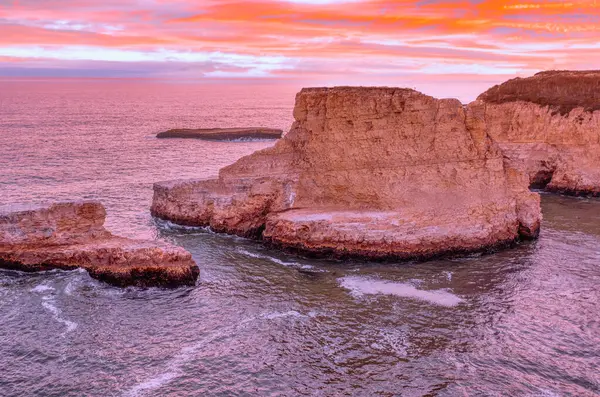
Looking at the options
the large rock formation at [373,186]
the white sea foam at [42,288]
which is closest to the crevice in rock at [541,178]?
the large rock formation at [373,186]

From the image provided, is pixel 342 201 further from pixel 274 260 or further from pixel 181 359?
pixel 181 359

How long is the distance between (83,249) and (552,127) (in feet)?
115

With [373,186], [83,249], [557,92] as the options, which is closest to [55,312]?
[83,249]

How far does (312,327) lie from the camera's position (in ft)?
67.0

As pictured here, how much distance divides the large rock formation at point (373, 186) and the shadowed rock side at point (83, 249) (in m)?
6.55

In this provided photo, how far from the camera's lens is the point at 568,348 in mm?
18953

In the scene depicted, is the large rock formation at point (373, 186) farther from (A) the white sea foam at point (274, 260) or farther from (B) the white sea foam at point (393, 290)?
(B) the white sea foam at point (393, 290)

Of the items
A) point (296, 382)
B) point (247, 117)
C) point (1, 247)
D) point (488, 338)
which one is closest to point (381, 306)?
point (488, 338)

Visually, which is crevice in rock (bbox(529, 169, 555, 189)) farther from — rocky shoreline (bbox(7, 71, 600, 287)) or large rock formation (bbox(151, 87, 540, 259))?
large rock formation (bbox(151, 87, 540, 259))

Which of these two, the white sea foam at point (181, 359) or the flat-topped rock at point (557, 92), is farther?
the flat-topped rock at point (557, 92)

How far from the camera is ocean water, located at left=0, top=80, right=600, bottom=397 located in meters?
17.1

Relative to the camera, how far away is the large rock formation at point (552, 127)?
138 feet

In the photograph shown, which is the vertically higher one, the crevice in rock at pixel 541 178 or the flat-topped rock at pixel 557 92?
the flat-topped rock at pixel 557 92

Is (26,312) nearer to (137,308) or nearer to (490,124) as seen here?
(137,308)
